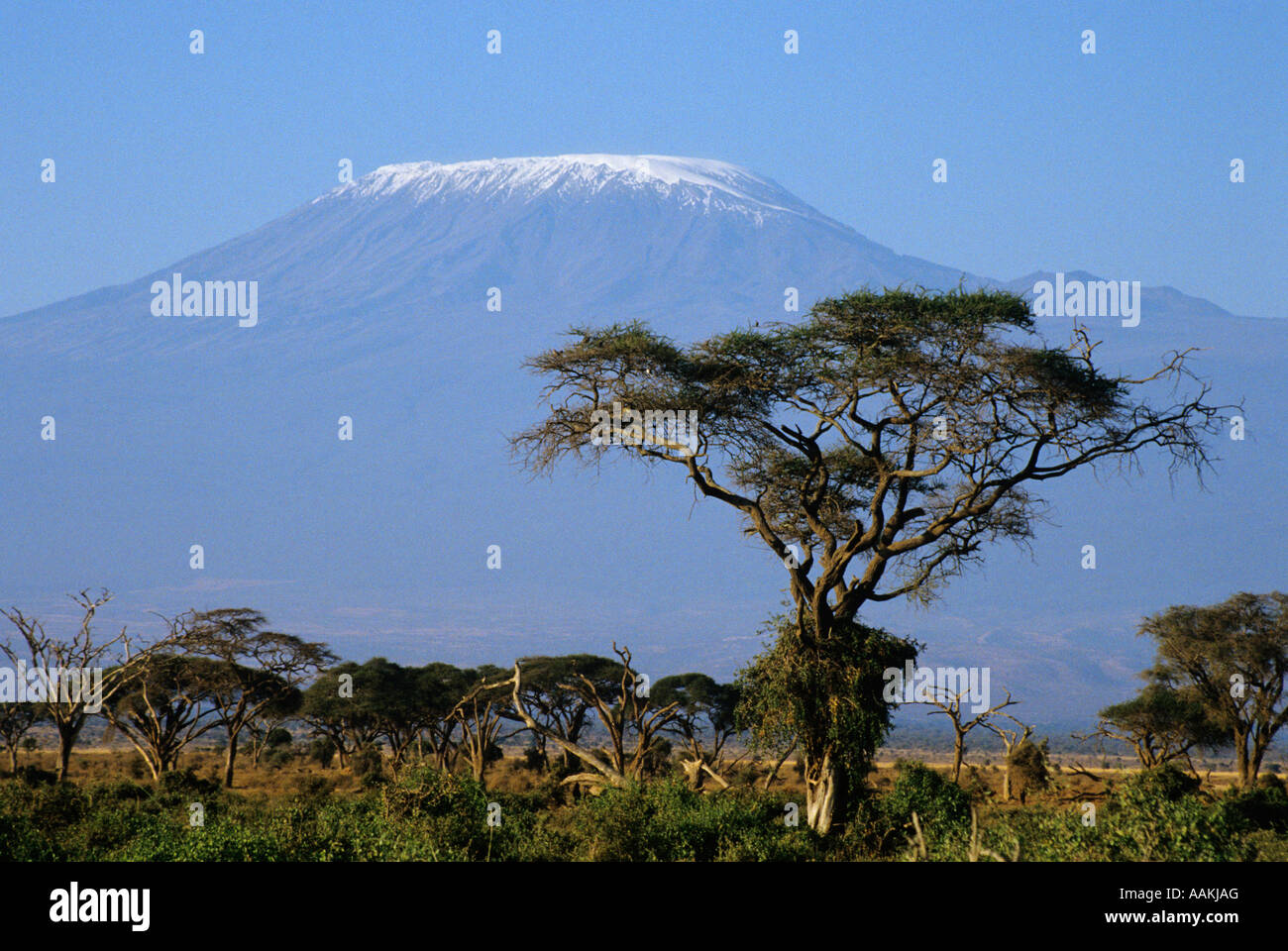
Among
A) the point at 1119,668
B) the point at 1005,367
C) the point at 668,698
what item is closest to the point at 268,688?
the point at 668,698

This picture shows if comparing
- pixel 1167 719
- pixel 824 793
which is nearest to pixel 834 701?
pixel 824 793

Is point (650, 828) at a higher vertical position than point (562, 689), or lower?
higher

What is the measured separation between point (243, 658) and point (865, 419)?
27341mm

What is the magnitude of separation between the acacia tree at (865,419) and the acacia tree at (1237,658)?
1862cm

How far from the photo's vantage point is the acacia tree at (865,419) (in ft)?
75.0

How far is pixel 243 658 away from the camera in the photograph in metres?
43.4

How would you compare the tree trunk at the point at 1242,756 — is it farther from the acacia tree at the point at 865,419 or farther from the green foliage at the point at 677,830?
the green foliage at the point at 677,830

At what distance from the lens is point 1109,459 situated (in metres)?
24.0

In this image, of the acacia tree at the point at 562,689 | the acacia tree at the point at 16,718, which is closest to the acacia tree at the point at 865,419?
the acacia tree at the point at 562,689

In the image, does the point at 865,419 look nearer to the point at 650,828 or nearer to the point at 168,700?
the point at 650,828

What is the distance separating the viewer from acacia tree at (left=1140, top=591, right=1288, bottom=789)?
4025 cm
